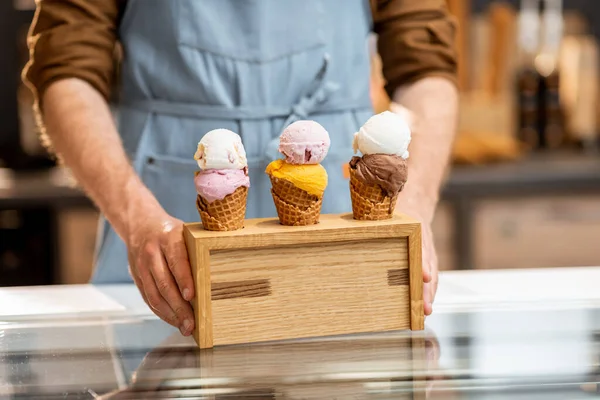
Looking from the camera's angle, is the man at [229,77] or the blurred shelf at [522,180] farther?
the blurred shelf at [522,180]

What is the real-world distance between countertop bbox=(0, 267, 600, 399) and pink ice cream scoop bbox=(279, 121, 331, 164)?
189 mm

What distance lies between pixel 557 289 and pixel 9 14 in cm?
264

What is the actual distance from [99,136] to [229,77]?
0.23 meters

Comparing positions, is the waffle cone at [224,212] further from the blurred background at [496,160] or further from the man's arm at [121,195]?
the blurred background at [496,160]

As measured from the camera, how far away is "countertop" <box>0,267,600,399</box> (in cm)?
77

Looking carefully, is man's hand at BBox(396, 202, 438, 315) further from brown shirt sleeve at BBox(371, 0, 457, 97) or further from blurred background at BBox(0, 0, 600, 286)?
blurred background at BBox(0, 0, 600, 286)

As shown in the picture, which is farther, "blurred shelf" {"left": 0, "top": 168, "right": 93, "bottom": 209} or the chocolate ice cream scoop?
"blurred shelf" {"left": 0, "top": 168, "right": 93, "bottom": 209}

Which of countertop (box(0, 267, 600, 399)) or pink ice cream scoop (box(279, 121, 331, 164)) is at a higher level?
pink ice cream scoop (box(279, 121, 331, 164))

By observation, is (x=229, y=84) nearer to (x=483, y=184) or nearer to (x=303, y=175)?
(x=303, y=175)

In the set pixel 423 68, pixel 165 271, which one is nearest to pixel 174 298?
pixel 165 271

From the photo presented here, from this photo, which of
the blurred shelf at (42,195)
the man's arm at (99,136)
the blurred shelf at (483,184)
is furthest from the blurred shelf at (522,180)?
the man's arm at (99,136)

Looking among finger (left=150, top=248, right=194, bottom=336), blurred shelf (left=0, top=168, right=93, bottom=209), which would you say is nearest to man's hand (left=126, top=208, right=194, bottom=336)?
finger (left=150, top=248, right=194, bottom=336)

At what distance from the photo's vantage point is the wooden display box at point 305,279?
2.93ft

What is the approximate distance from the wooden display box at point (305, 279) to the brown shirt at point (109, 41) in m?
0.47
